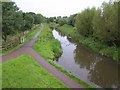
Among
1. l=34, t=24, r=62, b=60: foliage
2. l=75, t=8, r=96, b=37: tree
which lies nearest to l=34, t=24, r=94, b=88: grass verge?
l=34, t=24, r=62, b=60: foliage

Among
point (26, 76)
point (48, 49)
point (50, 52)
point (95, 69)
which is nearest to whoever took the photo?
point (26, 76)

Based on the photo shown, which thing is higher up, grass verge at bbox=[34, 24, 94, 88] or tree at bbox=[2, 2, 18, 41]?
tree at bbox=[2, 2, 18, 41]

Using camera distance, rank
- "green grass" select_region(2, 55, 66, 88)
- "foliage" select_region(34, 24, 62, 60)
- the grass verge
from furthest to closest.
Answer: "foliage" select_region(34, 24, 62, 60), the grass verge, "green grass" select_region(2, 55, 66, 88)

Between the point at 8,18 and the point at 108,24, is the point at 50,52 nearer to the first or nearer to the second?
the point at 8,18

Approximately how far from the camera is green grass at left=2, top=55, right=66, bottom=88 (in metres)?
17.4

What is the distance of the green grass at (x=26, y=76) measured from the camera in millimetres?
17420

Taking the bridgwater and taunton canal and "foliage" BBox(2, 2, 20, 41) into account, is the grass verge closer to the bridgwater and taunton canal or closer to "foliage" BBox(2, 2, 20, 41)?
the bridgwater and taunton canal

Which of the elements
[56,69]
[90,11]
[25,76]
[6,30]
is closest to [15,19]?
[6,30]

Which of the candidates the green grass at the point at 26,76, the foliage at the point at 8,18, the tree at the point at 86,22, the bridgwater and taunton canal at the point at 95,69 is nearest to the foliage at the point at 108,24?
the bridgwater and taunton canal at the point at 95,69

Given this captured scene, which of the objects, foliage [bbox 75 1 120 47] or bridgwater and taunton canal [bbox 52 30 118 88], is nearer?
bridgwater and taunton canal [bbox 52 30 118 88]

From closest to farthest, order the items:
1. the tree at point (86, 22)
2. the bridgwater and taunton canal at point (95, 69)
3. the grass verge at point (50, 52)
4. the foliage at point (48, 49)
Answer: the grass verge at point (50, 52) < the bridgwater and taunton canal at point (95, 69) < the foliage at point (48, 49) < the tree at point (86, 22)

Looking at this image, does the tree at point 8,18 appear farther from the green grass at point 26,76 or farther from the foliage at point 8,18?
the green grass at point 26,76

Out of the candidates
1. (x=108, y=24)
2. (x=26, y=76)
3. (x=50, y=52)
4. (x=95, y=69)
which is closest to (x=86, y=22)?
(x=108, y=24)

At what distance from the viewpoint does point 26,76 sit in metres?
19.4
